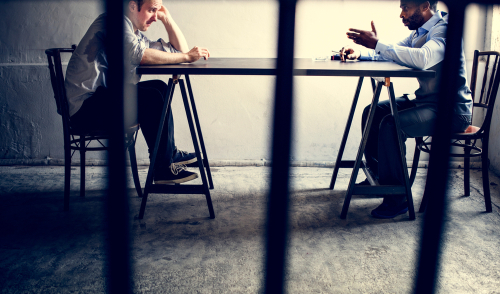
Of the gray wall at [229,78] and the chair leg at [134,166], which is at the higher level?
the gray wall at [229,78]

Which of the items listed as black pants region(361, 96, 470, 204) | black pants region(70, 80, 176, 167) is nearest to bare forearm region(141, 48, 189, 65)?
black pants region(70, 80, 176, 167)

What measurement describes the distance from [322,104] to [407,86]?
71 centimetres

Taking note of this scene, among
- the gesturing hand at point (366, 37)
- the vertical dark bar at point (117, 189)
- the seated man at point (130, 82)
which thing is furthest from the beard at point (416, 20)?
the vertical dark bar at point (117, 189)

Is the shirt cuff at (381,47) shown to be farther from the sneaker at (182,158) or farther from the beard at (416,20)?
the sneaker at (182,158)

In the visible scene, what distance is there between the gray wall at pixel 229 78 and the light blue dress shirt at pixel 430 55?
81 cm

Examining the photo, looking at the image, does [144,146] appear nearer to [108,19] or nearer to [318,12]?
[318,12]

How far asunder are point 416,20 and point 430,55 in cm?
42

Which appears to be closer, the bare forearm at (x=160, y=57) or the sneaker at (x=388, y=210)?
the bare forearm at (x=160, y=57)

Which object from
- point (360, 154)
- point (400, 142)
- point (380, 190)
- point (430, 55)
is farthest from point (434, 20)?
point (380, 190)

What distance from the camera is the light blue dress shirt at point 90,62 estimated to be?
217cm

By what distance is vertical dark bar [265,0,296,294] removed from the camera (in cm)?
85

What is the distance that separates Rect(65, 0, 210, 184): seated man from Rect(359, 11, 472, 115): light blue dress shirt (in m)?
1.08

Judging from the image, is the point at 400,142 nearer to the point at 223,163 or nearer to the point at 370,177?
the point at 370,177

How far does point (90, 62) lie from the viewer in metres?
2.22
